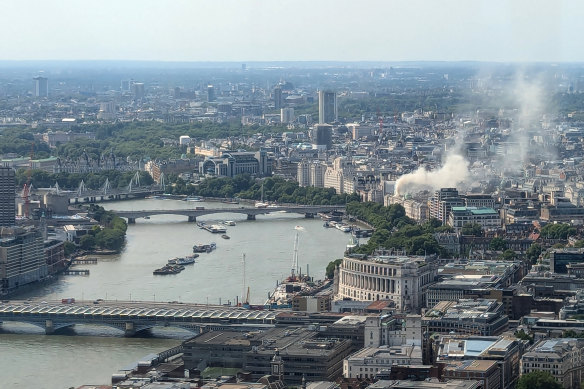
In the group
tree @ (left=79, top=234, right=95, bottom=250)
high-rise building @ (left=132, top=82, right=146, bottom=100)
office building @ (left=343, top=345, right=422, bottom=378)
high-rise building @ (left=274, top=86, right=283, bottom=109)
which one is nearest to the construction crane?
tree @ (left=79, top=234, right=95, bottom=250)

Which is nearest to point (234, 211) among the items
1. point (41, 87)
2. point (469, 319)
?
point (469, 319)

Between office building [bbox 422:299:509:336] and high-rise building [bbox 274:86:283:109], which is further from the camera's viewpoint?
high-rise building [bbox 274:86:283:109]

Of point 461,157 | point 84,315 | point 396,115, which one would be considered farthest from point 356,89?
point 84,315

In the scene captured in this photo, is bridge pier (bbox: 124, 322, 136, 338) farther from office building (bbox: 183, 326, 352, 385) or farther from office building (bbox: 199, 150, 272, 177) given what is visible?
office building (bbox: 199, 150, 272, 177)

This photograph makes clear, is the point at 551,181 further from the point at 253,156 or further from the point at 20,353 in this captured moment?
the point at 20,353

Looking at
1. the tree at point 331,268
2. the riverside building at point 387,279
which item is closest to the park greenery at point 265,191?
the tree at point 331,268

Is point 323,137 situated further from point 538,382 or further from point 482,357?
point 538,382

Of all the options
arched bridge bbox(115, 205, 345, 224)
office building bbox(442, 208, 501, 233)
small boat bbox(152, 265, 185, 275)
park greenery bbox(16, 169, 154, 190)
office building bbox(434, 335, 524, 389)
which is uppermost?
office building bbox(434, 335, 524, 389)
